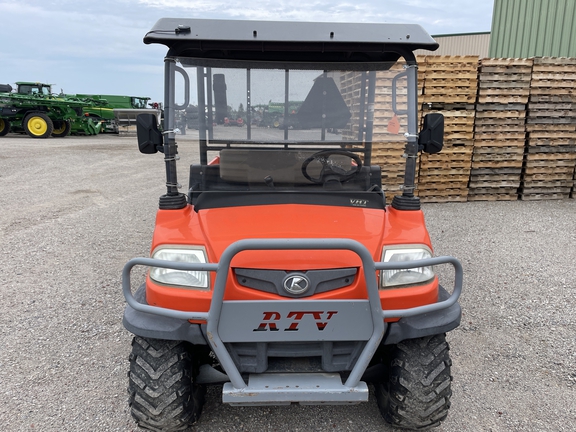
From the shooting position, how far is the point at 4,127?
19625mm

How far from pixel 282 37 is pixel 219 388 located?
219 cm

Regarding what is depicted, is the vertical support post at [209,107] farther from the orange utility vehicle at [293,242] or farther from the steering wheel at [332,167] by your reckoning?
the steering wheel at [332,167]

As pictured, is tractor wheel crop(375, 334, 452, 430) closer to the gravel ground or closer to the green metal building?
the gravel ground

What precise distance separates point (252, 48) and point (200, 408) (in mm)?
2068

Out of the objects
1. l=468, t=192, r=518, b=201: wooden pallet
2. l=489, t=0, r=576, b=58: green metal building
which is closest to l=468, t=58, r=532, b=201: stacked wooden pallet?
l=468, t=192, r=518, b=201: wooden pallet

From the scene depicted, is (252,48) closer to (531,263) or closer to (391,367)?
(391,367)

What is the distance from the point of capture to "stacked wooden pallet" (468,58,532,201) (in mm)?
7855

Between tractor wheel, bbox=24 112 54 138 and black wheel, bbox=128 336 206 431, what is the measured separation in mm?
19828

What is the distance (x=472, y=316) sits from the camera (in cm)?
397

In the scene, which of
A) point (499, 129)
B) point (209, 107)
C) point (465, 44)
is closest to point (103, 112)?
point (465, 44)

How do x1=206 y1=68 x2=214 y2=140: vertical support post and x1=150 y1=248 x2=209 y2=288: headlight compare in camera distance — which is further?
x1=206 y1=68 x2=214 y2=140: vertical support post

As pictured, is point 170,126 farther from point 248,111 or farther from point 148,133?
point 248,111

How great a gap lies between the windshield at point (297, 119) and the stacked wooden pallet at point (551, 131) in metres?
6.54

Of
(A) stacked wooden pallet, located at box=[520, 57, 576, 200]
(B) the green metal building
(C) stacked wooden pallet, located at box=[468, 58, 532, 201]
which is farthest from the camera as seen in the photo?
(B) the green metal building
